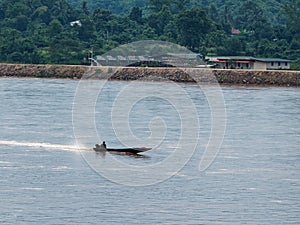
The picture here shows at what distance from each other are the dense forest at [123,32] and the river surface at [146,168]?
1916 inches

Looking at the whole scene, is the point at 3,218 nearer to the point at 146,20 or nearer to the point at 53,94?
the point at 53,94

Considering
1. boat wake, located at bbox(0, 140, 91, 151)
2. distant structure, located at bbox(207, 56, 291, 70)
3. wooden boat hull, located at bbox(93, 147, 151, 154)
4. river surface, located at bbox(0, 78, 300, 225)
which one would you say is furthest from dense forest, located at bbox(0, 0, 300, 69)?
wooden boat hull, located at bbox(93, 147, 151, 154)

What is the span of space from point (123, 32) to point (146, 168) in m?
88.3

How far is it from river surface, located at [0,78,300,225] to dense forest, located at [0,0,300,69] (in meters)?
48.7

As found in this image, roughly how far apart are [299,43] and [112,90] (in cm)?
4206

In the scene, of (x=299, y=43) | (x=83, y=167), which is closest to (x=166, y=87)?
(x=299, y=43)

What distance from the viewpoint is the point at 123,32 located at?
125875 mm

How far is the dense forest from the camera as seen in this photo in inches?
4377

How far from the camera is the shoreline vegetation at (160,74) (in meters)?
94.1

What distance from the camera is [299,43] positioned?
383 feet

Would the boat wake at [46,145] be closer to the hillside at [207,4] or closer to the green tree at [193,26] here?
the green tree at [193,26]

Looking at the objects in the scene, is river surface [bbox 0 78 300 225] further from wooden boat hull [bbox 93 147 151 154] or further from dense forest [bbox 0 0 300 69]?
dense forest [bbox 0 0 300 69]

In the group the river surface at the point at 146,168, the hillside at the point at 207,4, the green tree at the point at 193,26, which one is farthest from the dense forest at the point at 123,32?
the river surface at the point at 146,168

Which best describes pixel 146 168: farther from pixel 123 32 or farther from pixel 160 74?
pixel 123 32
